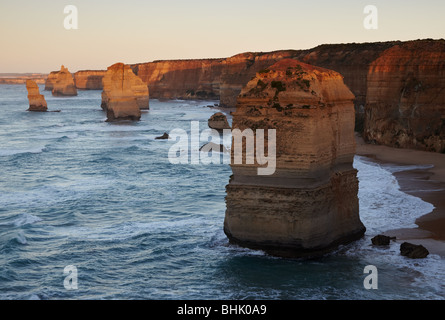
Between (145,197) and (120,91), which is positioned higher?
(120,91)

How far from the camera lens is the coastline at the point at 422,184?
794 inches

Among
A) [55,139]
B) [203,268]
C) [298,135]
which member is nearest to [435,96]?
[298,135]

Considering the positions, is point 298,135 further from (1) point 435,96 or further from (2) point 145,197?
(1) point 435,96

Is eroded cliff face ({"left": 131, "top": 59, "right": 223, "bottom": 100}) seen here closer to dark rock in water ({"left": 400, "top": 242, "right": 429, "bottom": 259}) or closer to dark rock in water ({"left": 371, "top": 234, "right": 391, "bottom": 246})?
dark rock in water ({"left": 371, "top": 234, "right": 391, "bottom": 246})

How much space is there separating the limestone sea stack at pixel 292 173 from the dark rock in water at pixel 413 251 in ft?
6.90

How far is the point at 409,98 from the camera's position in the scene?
4059 cm

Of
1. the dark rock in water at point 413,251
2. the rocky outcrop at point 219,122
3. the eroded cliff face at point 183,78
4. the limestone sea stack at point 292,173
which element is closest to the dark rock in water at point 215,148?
the rocky outcrop at point 219,122

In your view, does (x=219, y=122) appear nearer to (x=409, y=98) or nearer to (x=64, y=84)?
(x=409, y=98)

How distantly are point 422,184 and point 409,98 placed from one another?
13.1m

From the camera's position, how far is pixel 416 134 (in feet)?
131

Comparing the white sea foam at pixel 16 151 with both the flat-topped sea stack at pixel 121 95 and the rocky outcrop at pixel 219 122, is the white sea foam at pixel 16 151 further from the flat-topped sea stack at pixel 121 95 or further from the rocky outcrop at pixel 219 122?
the flat-topped sea stack at pixel 121 95
